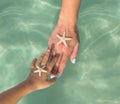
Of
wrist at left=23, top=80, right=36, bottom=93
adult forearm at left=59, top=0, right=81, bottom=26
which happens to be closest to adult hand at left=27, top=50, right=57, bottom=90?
wrist at left=23, top=80, right=36, bottom=93

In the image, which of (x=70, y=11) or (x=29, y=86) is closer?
(x=29, y=86)

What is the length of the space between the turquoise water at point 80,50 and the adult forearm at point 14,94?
0.66m

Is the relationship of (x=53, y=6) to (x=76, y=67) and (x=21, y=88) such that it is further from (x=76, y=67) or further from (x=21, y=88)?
(x=21, y=88)

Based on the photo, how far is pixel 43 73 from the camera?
4.08m

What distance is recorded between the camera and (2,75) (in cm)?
485

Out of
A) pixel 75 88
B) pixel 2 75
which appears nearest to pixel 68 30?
pixel 75 88

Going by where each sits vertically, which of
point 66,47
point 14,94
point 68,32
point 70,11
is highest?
point 70,11

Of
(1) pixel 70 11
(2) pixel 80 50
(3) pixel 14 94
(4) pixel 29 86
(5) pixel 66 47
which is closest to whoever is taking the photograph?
(3) pixel 14 94

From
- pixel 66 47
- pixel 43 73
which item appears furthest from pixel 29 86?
pixel 66 47

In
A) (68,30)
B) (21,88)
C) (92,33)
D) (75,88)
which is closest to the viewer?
(21,88)

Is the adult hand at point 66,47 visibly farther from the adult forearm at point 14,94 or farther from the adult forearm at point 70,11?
the adult forearm at point 14,94

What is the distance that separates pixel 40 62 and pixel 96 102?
103 centimetres

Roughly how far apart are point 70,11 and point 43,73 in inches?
36.7

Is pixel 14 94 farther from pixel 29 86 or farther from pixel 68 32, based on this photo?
pixel 68 32
